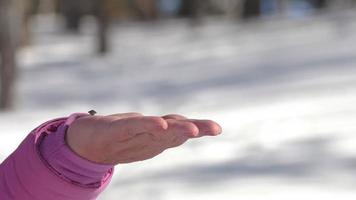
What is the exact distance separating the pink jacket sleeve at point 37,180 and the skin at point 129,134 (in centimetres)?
7

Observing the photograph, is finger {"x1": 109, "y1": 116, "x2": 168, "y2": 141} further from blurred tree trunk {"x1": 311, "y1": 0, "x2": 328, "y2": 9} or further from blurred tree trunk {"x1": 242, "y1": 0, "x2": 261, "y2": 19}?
blurred tree trunk {"x1": 311, "y1": 0, "x2": 328, "y2": 9}

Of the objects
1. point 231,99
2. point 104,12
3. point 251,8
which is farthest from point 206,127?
point 251,8

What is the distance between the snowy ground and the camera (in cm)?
505

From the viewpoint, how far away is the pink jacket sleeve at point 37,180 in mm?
1614

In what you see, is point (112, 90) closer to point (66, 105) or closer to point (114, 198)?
point (66, 105)

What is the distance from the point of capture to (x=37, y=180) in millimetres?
1628

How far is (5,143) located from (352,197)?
333 cm

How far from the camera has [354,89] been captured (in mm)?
8273

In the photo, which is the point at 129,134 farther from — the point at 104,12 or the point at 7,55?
the point at 104,12

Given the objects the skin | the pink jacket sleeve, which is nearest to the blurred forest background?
the pink jacket sleeve

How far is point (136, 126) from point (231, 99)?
24.2 feet

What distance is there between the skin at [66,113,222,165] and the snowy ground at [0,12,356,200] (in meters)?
3.01

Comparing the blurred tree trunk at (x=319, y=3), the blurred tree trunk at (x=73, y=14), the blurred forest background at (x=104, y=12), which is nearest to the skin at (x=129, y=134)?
the blurred forest background at (x=104, y=12)

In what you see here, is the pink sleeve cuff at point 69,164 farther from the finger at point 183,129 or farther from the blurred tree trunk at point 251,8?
the blurred tree trunk at point 251,8
